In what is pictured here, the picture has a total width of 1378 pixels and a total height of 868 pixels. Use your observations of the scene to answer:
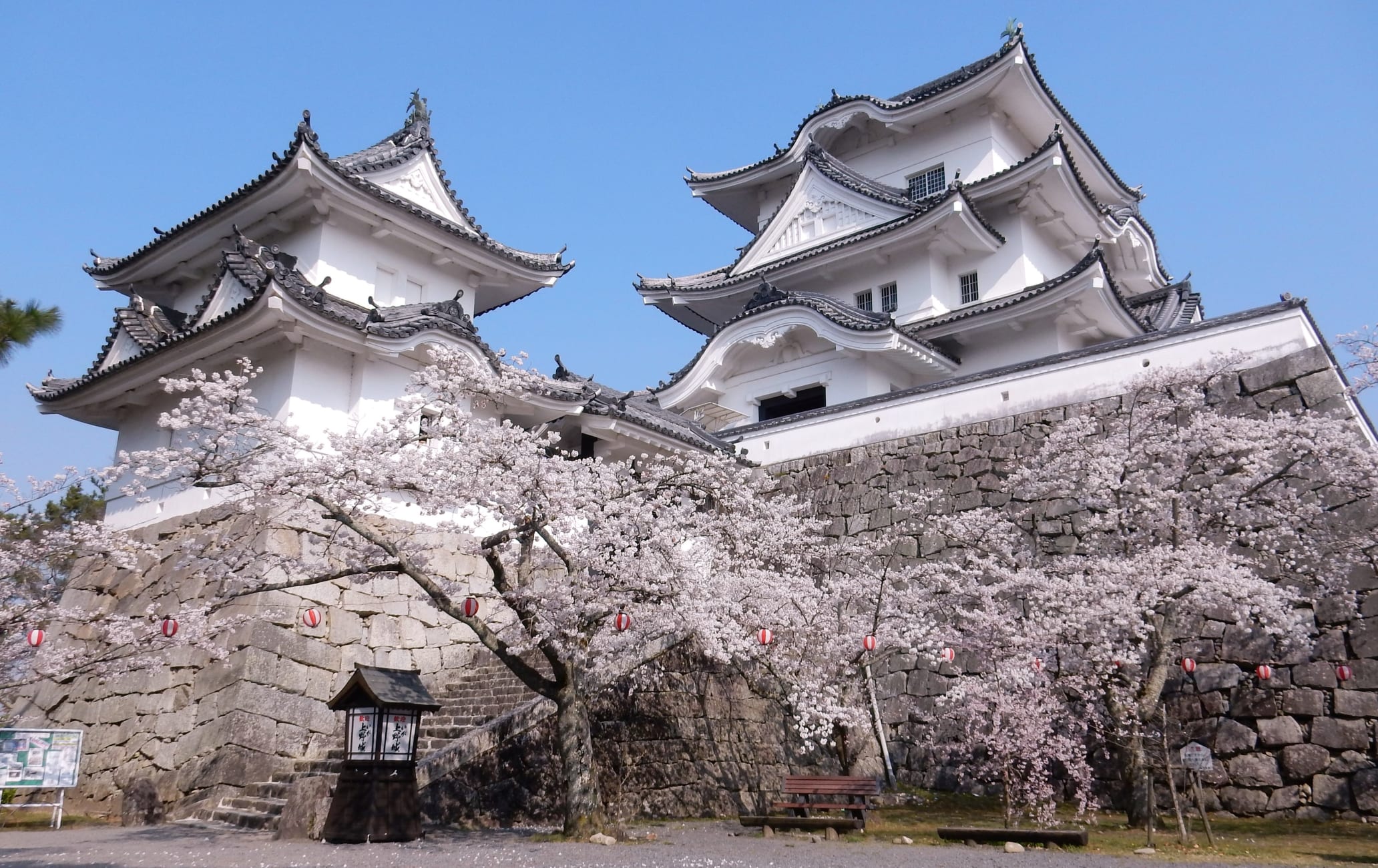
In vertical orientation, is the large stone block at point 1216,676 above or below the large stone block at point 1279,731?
above

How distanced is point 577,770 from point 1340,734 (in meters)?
7.81

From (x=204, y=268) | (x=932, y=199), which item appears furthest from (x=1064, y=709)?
(x=204, y=268)

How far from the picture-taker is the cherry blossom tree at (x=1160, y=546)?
956 cm

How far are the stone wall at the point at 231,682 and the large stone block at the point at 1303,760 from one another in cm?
951

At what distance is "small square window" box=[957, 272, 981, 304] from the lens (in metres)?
18.9

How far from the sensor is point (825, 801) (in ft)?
31.2

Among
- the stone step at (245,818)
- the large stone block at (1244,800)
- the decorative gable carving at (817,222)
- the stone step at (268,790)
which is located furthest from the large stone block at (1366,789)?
the decorative gable carving at (817,222)

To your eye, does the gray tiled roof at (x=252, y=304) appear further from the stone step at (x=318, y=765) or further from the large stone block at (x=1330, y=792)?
the large stone block at (x=1330, y=792)

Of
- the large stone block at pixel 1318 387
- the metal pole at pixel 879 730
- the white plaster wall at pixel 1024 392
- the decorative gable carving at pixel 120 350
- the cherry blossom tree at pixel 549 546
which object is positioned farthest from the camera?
the decorative gable carving at pixel 120 350

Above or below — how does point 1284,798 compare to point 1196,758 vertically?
below

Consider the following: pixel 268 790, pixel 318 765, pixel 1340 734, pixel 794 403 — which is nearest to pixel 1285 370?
pixel 1340 734

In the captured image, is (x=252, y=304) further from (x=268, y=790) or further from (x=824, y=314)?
(x=824, y=314)

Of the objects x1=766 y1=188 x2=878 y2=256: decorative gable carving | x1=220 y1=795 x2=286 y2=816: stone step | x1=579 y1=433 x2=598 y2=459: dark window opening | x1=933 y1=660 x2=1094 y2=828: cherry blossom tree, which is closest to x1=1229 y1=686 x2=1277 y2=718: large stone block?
x1=933 y1=660 x2=1094 y2=828: cherry blossom tree

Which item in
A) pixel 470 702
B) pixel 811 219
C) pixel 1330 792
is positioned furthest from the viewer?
pixel 811 219
